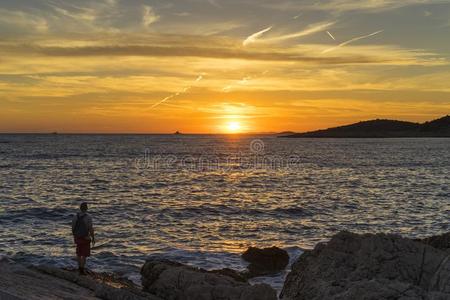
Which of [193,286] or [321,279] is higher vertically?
[321,279]

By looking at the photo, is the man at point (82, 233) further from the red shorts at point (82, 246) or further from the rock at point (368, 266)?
the rock at point (368, 266)

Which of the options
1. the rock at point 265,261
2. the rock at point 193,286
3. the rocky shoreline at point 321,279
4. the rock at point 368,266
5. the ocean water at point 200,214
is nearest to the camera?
the rocky shoreline at point 321,279

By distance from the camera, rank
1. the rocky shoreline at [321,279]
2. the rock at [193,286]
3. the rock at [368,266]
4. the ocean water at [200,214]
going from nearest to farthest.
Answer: the rocky shoreline at [321,279], the rock at [368,266], the rock at [193,286], the ocean water at [200,214]

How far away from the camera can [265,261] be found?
1958 centimetres

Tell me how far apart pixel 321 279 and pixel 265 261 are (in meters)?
8.49

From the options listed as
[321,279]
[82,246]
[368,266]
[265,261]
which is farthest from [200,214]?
[368,266]

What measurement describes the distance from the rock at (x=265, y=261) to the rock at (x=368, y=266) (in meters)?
6.35

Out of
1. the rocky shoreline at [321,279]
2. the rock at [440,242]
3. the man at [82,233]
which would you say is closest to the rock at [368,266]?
the rocky shoreline at [321,279]

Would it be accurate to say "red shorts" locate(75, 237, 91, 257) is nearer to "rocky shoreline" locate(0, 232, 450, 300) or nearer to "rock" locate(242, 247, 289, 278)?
"rocky shoreline" locate(0, 232, 450, 300)

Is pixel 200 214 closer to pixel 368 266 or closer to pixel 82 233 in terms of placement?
pixel 82 233

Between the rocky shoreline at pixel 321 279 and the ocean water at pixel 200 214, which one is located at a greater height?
the rocky shoreline at pixel 321 279

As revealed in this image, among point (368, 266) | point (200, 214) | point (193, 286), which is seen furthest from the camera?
point (200, 214)

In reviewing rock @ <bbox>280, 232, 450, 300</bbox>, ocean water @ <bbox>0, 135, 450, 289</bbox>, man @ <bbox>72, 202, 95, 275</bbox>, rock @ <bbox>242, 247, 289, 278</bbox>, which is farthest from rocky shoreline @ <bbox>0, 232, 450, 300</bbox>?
rock @ <bbox>242, 247, 289, 278</bbox>

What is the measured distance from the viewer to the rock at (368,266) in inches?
400
